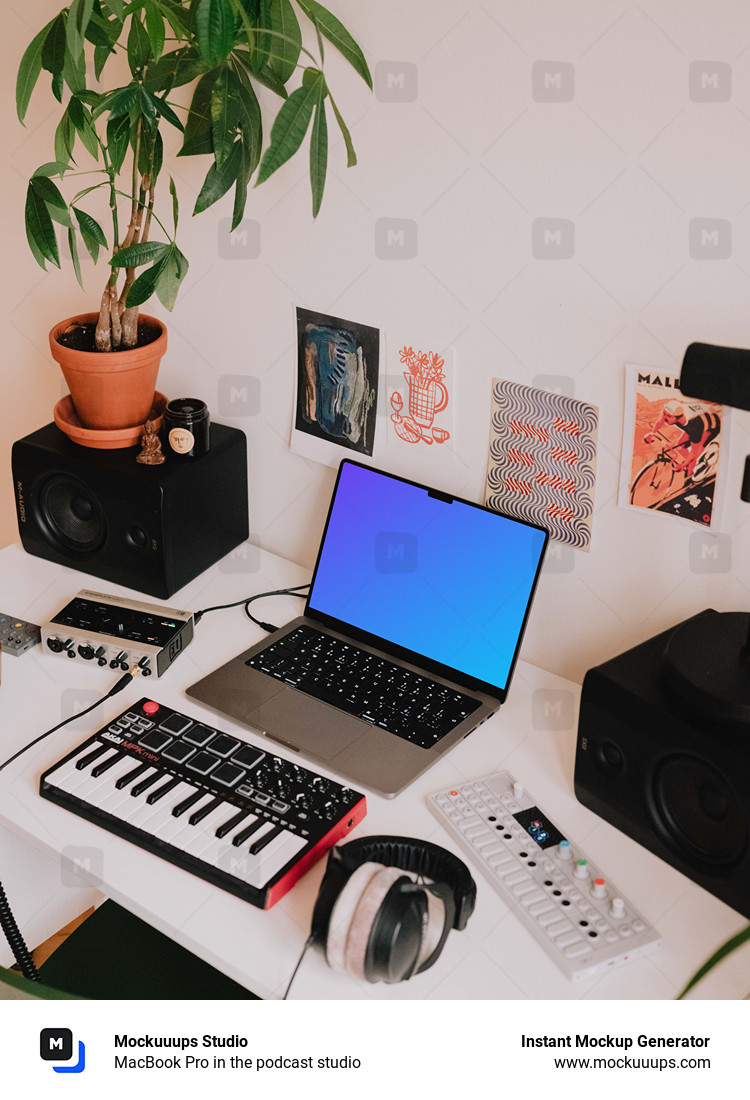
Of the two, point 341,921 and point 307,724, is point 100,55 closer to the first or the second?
point 307,724

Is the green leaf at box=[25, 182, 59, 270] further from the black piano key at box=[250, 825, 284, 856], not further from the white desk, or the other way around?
the black piano key at box=[250, 825, 284, 856]

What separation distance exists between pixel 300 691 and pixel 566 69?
779 mm

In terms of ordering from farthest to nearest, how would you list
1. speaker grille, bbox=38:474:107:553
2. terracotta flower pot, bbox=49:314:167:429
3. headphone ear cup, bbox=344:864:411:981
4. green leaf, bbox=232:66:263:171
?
speaker grille, bbox=38:474:107:553 < terracotta flower pot, bbox=49:314:167:429 < green leaf, bbox=232:66:263:171 < headphone ear cup, bbox=344:864:411:981

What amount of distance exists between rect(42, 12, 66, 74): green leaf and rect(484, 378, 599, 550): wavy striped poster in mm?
646

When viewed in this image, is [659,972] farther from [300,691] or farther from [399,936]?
[300,691]

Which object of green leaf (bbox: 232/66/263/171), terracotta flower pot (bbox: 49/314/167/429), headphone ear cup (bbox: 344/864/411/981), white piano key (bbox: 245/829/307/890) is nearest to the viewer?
headphone ear cup (bbox: 344/864/411/981)

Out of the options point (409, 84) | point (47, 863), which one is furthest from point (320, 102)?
point (47, 863)

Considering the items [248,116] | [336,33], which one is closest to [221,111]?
[248,116]

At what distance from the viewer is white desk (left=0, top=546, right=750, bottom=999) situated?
891 mm

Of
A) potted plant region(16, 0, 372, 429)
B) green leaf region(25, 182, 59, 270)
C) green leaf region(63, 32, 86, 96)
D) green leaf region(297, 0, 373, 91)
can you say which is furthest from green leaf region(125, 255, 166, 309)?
green leaf region(297, 0, 373, 91)

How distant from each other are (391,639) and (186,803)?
0.38 meters

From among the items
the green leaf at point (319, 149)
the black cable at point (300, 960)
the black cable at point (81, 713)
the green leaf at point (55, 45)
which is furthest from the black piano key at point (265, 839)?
the green leaf at point (55, 45)

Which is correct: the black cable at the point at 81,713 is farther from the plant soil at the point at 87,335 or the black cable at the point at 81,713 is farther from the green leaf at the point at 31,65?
the green leaf at the point at 31,65

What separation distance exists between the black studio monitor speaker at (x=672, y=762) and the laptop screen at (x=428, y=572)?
0.19m
